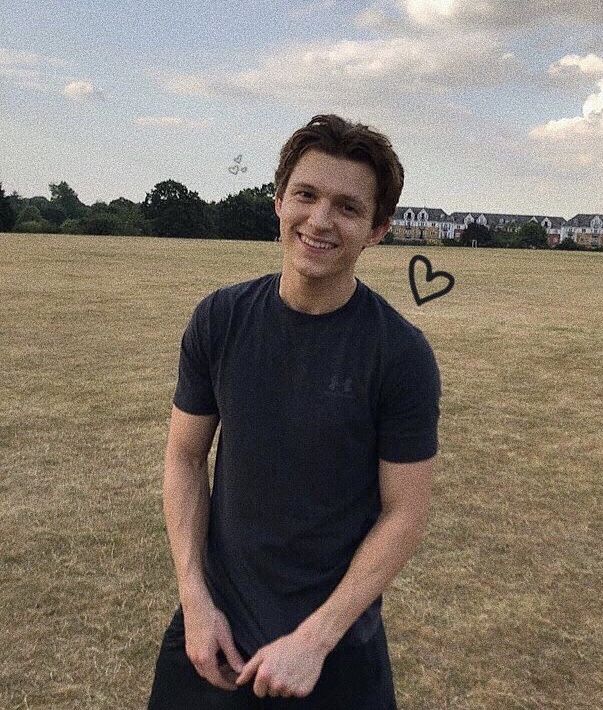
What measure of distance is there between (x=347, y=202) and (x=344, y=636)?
1.06 meters

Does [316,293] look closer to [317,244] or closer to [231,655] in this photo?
[317,244]

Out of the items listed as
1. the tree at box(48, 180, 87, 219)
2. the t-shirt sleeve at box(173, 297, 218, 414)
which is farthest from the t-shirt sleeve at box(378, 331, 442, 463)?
the tree at box(48, 180, 87, 219)

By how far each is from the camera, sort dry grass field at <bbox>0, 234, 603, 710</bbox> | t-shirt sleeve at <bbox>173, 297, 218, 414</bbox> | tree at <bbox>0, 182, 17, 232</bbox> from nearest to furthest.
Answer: t-shirt sleeve at <bbox>173, 297, 218, 414</bbox>, dry grass field at <bbox>0, 234, 603, 710</bbox>, tree at <bbox>0, 182, 17, 232</bbox>

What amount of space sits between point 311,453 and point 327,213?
565mm

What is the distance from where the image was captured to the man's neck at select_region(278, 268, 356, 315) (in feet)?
5.84

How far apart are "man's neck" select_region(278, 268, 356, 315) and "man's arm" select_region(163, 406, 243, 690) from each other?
41 centimetres

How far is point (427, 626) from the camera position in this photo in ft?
12.8

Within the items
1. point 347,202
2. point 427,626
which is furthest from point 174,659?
point 427,626

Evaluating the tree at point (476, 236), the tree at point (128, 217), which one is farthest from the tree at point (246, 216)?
the tree at point (476, 236)

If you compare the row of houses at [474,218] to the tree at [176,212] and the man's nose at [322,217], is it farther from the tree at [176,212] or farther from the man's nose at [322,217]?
the man's nose at [322,217]

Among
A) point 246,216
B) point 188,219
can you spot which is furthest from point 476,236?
point 188,219

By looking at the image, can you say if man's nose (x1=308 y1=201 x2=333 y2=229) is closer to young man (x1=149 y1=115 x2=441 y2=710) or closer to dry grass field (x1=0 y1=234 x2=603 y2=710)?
young man (x1=149 y1=115 x2=441 y2=710)

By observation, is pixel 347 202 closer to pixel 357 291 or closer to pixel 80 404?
pixel 357 291

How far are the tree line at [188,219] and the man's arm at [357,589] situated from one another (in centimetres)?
5669
